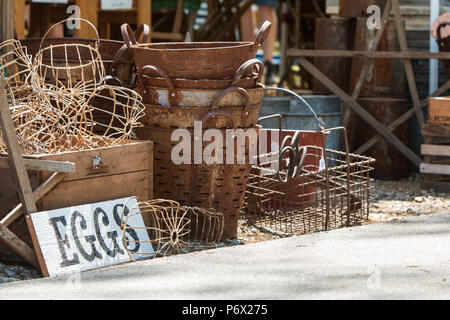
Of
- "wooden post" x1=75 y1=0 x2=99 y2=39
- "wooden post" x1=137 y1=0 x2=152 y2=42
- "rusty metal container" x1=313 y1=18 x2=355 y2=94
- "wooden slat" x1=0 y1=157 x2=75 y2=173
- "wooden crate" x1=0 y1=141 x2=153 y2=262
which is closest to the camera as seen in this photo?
"wooden slat" x1=0 y1=157 x2=75 y2=173

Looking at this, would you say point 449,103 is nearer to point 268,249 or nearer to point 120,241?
point 268,249

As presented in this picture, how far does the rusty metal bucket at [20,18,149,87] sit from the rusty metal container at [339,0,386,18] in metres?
3.37

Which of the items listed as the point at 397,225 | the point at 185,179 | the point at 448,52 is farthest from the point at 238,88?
the point at 448,52

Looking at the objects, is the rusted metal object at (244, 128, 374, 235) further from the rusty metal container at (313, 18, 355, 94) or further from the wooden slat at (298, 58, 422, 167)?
the rusty metal container at (313, 18, 355, 94)

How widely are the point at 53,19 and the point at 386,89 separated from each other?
349 centimetres

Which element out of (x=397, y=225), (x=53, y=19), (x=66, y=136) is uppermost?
(x=53, y=19)

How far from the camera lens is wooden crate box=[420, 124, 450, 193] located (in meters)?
6.79

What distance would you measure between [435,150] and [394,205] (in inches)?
30.2

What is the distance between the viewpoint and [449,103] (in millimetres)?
6719

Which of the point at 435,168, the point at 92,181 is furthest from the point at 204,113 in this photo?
the point at 435,168

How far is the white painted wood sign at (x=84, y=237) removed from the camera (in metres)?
3.88

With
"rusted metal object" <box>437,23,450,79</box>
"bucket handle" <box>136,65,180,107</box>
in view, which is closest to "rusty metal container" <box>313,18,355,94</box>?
"rusted metal object" <box>437,23,450,79</box>

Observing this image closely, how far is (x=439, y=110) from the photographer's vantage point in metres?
6.77
